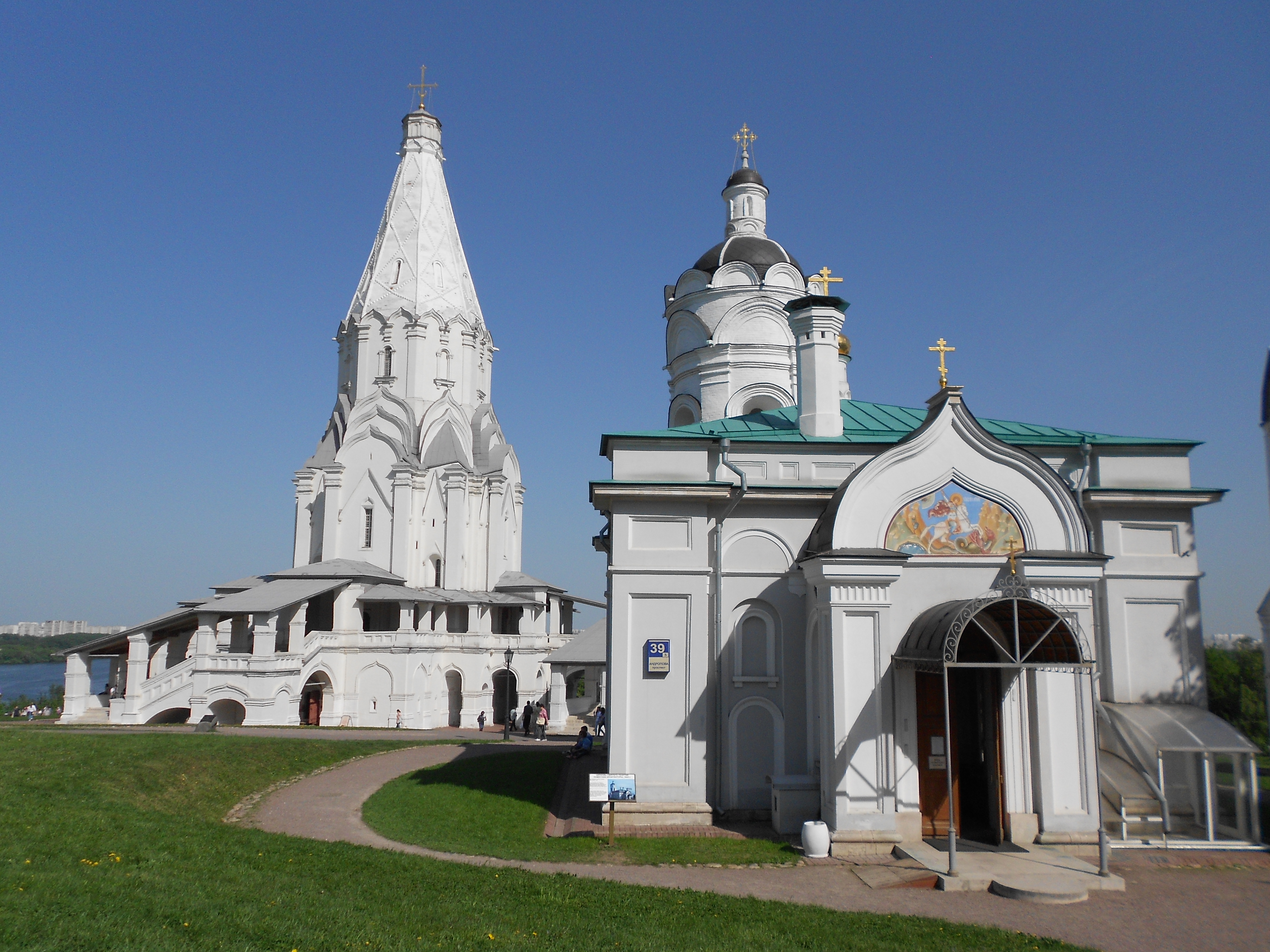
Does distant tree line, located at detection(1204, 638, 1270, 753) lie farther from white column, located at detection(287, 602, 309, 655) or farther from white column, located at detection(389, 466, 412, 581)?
white column, located at detection(389, 466, 412, 581)

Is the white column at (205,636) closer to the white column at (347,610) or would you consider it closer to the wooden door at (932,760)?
the white column at (347,610)

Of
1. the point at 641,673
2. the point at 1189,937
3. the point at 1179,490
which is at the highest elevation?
the point at 1179,490

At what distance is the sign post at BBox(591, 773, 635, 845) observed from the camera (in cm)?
1343

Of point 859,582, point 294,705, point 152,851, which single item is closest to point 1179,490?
point 859,582

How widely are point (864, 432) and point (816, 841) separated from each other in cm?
774

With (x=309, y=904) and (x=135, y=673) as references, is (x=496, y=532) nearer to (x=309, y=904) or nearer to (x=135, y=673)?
(x=135, y=673)

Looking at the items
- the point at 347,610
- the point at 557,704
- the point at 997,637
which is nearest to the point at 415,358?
the point at 347,610

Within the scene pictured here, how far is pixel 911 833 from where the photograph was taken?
1266cm

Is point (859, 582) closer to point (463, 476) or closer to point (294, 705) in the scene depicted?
point (294, 705)

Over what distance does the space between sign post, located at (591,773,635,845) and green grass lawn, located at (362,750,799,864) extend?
549mm

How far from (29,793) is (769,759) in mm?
10449

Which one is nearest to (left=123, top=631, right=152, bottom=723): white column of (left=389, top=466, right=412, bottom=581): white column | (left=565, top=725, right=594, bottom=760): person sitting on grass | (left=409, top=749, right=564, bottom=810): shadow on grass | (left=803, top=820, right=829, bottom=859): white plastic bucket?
(left=389, top=466, right=412, bottom=581): white column

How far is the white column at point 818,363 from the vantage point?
16.7 m

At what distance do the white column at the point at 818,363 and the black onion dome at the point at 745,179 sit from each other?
42.8ft
